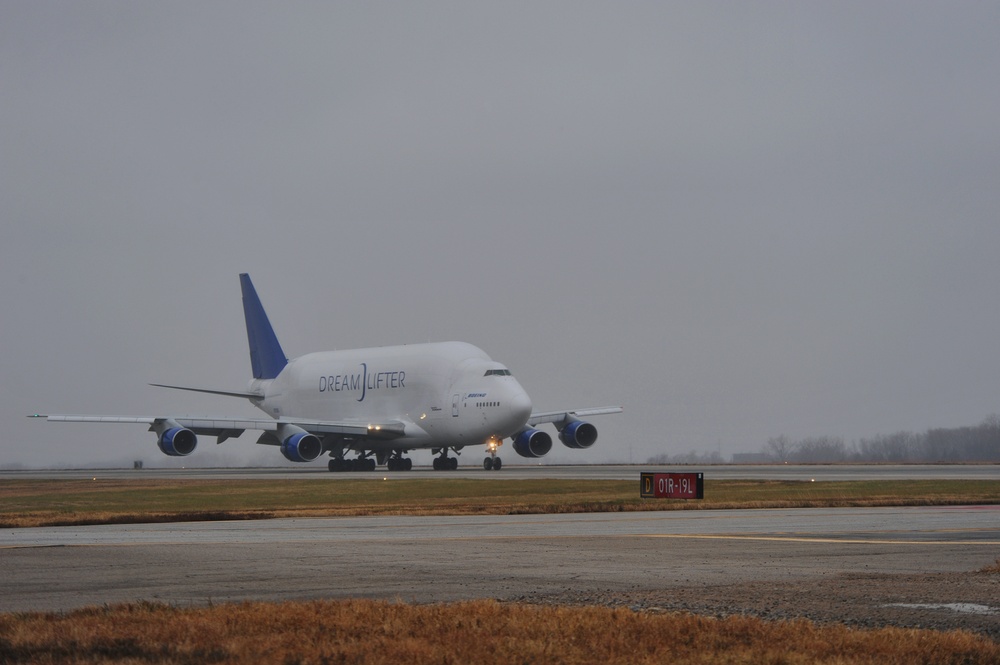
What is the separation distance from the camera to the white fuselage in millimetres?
63219

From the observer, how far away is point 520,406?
62.0m

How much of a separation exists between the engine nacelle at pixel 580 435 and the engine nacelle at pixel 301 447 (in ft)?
44.2

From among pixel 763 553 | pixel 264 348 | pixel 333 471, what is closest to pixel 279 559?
pixel 763 553

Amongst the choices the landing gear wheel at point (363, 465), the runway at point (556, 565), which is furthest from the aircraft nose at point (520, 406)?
the runway at point (556, 565)

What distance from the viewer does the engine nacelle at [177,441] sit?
63062 mm

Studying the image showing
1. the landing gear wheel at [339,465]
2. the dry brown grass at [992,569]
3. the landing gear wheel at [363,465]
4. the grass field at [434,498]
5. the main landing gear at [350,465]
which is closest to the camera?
the dry brown grass at [992,569]

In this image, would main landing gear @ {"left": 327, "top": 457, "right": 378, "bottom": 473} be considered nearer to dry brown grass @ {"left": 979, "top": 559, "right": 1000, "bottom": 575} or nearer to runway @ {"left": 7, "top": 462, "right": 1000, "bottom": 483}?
runway @ {"left": 7, "top": 462, "right": 1000, "bottom": 483}

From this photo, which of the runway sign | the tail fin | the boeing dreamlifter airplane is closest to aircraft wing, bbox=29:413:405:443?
the boeing dreamlifter airplane

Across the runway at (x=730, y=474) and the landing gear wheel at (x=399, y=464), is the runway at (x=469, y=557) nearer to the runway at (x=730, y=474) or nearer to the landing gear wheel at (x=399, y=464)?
the runway at (x=730, y=474)

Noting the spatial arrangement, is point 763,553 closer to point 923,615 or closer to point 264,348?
point 923,615

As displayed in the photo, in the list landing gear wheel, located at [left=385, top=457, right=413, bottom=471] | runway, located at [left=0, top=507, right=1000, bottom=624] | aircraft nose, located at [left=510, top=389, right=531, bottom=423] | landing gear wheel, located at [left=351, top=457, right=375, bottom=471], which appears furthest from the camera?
landing gear wheel, located at [left=385, top=457, right=413, bottom=471]

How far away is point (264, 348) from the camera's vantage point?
85.3m

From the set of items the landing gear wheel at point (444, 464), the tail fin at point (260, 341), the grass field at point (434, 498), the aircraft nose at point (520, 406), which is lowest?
the grass field at point (434, 498)

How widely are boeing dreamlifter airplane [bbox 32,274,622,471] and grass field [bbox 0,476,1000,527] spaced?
19176 mm
